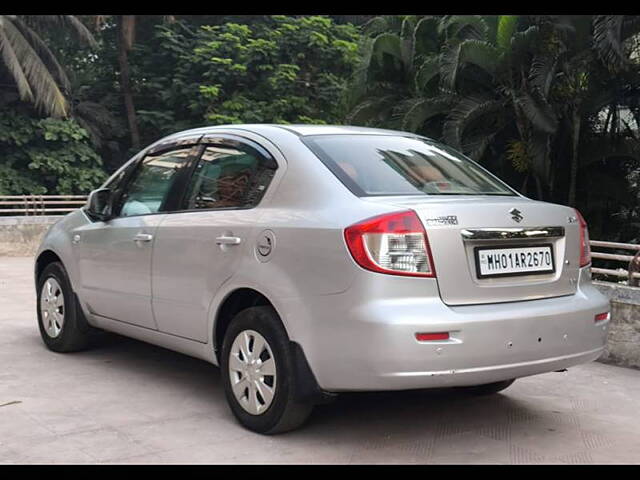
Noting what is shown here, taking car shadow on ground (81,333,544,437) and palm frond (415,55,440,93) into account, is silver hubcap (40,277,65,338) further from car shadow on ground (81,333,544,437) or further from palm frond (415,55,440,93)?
palm frond (415,55,440,93)

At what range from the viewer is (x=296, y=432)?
4.39 m

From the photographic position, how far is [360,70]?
16.3 meters


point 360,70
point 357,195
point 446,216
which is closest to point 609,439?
point 446,216

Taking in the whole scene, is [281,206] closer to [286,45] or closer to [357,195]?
[357,195]

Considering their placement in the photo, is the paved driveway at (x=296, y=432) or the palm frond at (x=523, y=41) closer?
the paved driveway at (x=296, y=432)

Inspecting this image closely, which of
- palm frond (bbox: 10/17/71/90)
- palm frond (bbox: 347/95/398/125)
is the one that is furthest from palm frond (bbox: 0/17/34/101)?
palm frond (bbox: 347/95/398/125)

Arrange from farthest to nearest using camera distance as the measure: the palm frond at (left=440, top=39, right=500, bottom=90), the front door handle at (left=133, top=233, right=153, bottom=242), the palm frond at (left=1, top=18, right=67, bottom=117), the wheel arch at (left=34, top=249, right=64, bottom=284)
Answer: the palm frond at (left=1, top=18, right=67, bottom=117) → the palm frond at (left=440, top=39, right=500, bottom=90) → the wheel arch at (left=34, top=249, right=64, bottom=284) → the front door handle at (left=133, top=233, right=153, bottom=242)

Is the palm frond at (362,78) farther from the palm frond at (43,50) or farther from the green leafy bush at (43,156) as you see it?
the palm frond at (43,50)

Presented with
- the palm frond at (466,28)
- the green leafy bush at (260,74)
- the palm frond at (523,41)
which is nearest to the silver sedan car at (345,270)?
the palm frond at (523,41)

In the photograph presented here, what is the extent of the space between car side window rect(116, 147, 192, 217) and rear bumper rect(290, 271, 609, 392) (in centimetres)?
175

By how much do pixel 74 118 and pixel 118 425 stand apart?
21.6 m

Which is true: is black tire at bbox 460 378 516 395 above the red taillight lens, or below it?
below

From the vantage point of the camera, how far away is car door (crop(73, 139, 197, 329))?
5270 mm

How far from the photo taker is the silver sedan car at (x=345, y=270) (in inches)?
150
